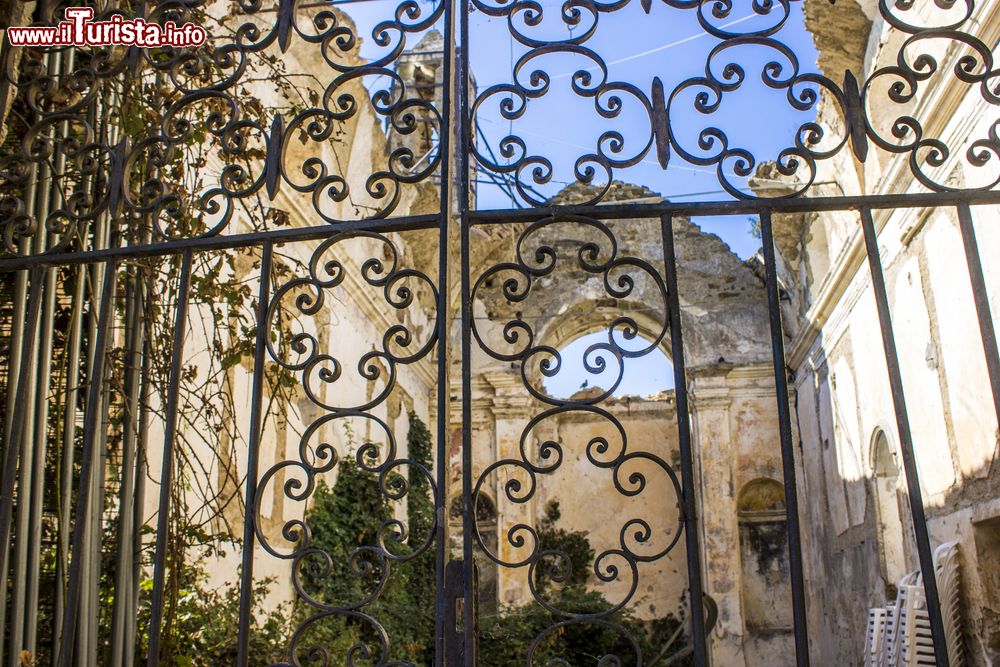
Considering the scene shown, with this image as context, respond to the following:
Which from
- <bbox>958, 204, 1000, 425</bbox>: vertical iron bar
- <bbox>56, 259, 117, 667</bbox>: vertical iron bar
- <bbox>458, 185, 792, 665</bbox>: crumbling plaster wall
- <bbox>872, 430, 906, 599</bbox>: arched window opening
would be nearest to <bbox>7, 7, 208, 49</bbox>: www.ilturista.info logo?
<bbox>56, 259, 117, 667</bbox>: vertical iron bar

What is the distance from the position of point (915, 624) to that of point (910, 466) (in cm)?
710

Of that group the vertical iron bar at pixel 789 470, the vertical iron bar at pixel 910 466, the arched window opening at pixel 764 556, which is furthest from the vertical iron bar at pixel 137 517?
the arched window opening at pixel 764 556

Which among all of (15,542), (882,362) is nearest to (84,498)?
(15,542)

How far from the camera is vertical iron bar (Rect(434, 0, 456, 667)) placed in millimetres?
2597

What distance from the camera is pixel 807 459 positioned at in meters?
14.6

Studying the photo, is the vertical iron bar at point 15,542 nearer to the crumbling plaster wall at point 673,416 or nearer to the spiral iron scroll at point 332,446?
the spiral iron scroll at point 332,446

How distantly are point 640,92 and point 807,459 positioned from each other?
12834 millimetres

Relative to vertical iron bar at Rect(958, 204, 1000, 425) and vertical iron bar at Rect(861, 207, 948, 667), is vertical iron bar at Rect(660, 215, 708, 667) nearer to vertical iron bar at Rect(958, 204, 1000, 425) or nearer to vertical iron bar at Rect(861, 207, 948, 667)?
vertical iron bar at Rect(861, 207, 948, 667)

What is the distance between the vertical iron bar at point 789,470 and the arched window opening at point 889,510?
840 centimetres

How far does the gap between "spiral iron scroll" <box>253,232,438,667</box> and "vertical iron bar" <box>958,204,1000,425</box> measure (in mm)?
1601

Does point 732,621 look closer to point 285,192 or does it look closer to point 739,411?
point 739,411

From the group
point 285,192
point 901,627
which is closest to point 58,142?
point 285,192

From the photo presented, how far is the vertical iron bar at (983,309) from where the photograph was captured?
2.49 meters

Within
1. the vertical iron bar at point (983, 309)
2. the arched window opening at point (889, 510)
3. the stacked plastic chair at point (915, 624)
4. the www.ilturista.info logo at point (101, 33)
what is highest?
the www.ilturista.info logo at point (101, 33)
